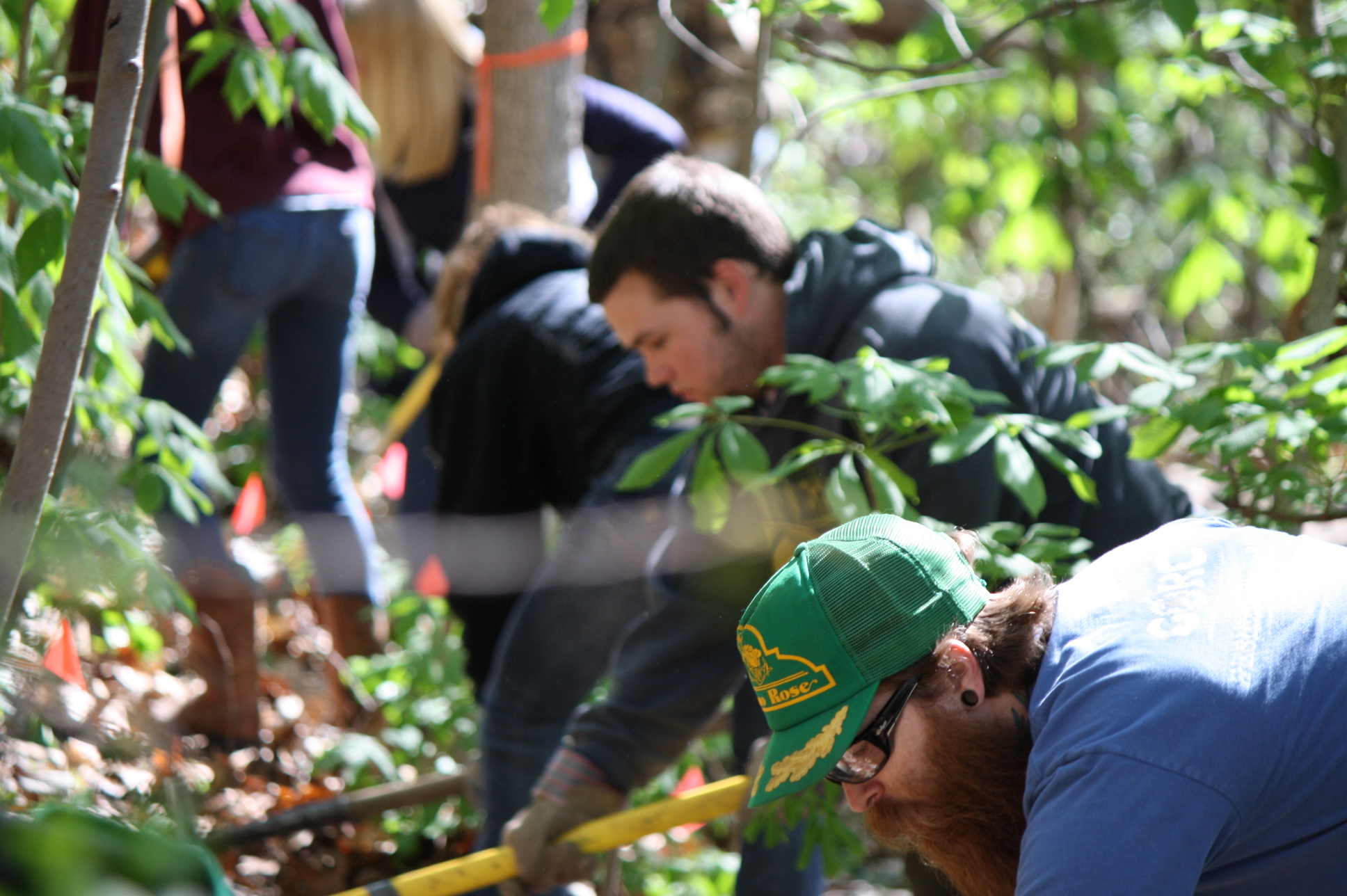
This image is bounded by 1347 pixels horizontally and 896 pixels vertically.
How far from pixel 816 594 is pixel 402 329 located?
122 inches

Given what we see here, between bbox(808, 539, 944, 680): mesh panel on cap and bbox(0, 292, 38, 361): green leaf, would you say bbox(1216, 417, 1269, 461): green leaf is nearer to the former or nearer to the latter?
bbox(808, 539, 944, 680): mesh panel on cap

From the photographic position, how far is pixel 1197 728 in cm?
112

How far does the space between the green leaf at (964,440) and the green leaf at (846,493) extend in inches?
4.9

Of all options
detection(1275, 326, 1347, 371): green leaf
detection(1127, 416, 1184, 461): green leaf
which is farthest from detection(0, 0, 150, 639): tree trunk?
detection(1275, 326, 1347, 371): green leaf

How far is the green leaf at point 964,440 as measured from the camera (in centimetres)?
177

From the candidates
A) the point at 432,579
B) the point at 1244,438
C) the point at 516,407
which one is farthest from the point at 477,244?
the point at 1244,438

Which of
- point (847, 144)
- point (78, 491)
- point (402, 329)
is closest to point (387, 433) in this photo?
point (402, 329)

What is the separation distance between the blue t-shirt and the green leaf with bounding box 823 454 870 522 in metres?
0.44

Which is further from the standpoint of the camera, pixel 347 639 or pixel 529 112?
pixel 347 639

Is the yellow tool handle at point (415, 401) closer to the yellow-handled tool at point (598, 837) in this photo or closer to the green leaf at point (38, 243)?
the yellow-handled tool at point (598, 837)

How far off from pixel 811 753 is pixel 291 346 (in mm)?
2311

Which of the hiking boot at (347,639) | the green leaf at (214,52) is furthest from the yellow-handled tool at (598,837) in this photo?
the green leaf at (214,52)

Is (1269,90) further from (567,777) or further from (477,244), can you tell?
(567,777)

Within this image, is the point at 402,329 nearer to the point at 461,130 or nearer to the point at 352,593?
the point at 461,130
